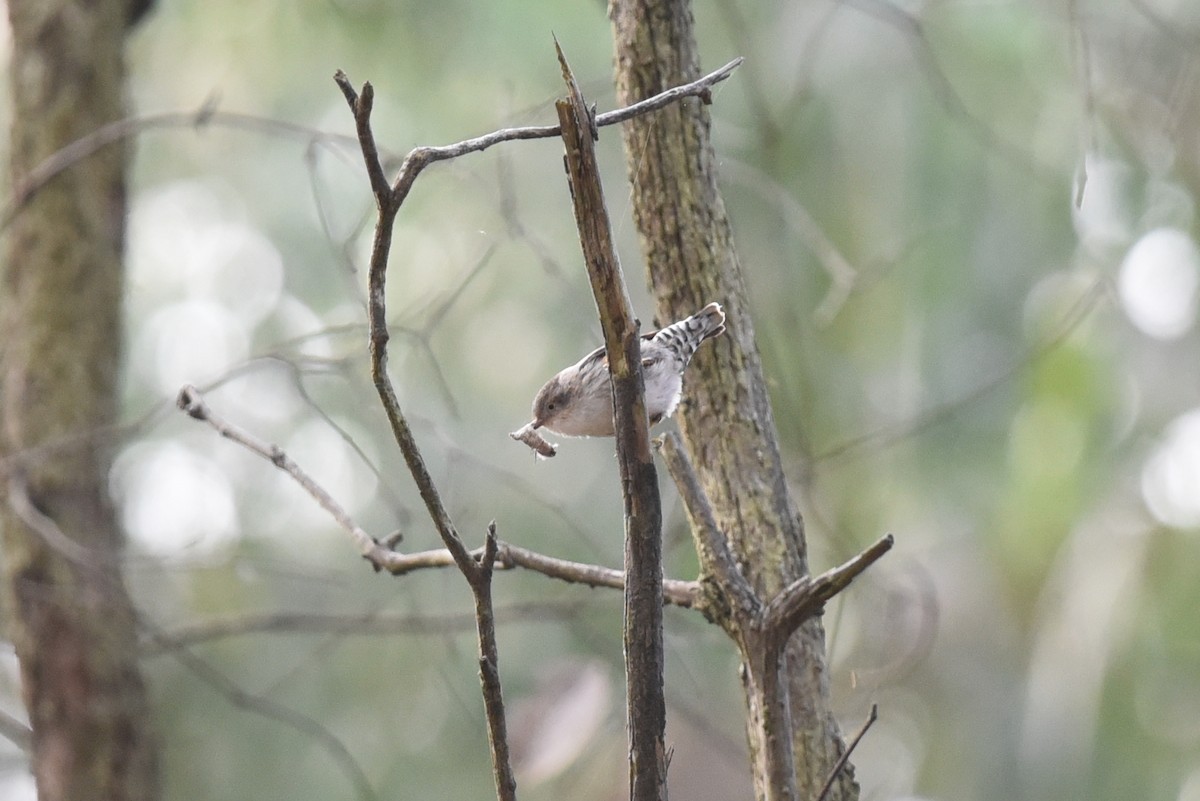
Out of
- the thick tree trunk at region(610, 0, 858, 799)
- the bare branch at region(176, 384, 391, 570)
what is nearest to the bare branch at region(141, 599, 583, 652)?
the bare branch at region(176, 384, 391, 570)

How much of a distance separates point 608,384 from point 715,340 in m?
0.16

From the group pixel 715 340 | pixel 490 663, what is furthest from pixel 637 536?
pixel 715 340

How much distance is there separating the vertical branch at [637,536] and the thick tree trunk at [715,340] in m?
0.46

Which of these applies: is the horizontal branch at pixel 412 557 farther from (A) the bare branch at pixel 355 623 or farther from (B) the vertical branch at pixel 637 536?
(A) the bare branch at pixel 355 623

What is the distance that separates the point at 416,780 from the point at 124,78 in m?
5.37

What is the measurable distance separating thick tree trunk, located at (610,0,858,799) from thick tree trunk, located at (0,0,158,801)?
1.39m

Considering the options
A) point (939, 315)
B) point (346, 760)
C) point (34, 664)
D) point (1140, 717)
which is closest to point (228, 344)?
point (939, 315)

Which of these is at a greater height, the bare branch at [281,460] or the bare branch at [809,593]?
the bare branch at [281,460]

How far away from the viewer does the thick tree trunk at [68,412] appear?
2.57m

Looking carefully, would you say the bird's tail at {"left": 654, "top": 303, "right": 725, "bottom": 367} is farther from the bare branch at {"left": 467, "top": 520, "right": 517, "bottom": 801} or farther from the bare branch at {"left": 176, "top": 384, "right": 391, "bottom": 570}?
the bare branch at {"left": 467, "top": 520, "right": 517, "bottom": 801}

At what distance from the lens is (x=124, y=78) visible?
9.93 feet

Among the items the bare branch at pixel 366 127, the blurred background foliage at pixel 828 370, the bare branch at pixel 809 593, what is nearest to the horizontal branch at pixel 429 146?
the bare branch at pixel 366 127

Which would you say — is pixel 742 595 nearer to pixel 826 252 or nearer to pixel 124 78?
pixel 826 252

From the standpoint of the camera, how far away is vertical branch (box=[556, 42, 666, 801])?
97 cm
